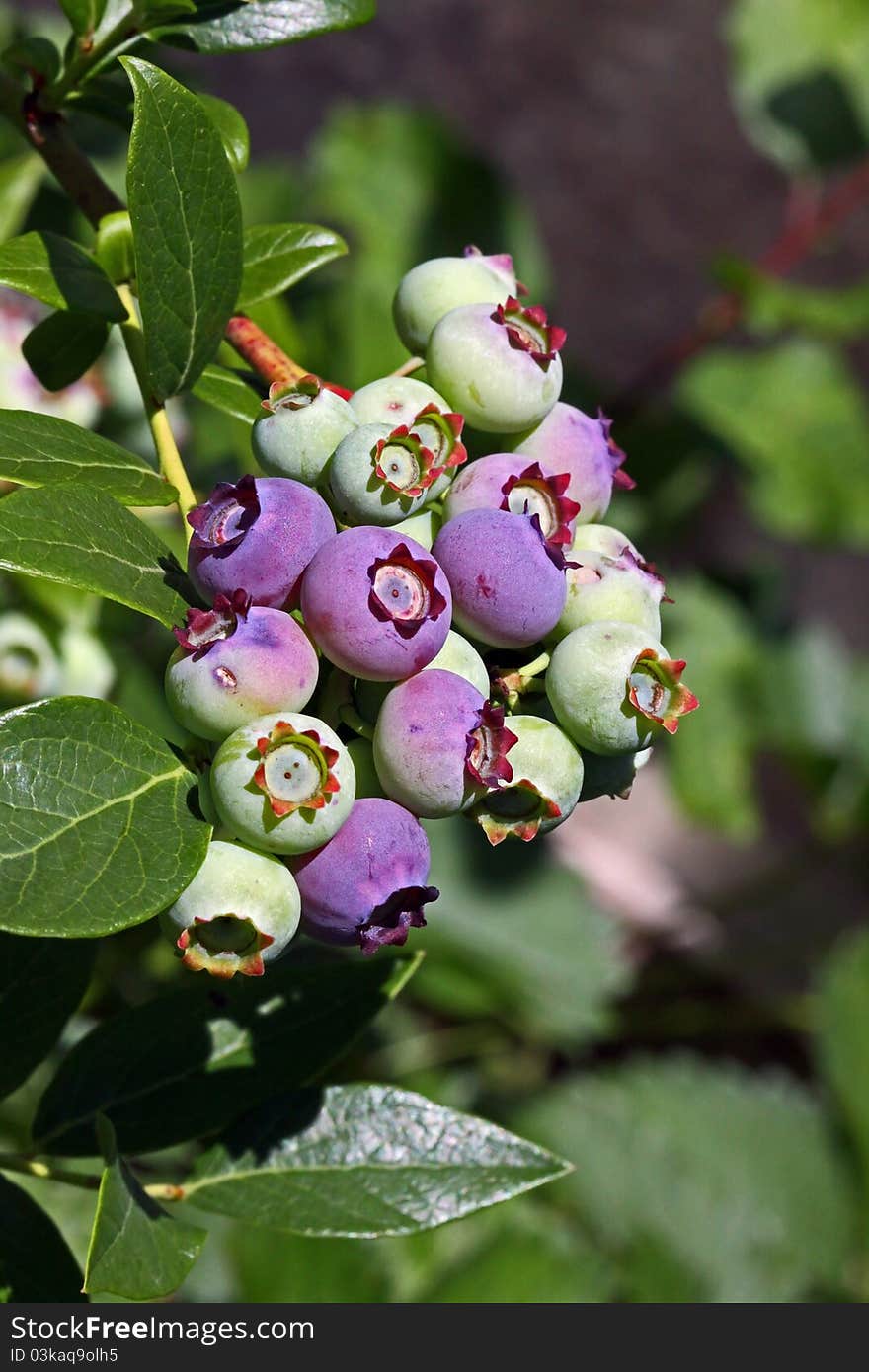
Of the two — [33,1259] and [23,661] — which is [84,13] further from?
[33,1259]

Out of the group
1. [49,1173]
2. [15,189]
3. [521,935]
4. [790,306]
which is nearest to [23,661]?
[15,189]

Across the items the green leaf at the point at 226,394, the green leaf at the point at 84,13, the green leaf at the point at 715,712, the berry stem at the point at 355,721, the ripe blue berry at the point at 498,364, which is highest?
the green leaf at the point at 84,13

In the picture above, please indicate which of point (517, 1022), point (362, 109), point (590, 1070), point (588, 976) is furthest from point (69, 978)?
point (590, 1070)

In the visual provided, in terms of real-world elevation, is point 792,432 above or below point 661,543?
above

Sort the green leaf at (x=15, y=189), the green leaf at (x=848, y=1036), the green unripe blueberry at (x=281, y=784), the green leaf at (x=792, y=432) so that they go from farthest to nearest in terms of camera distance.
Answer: the green leaf at (x=848, y=1036) → the green leaf at (x=792, y=432) → the green leaf at (x=15, y=189) → the green unripe blueberry at (x=281, y=784)

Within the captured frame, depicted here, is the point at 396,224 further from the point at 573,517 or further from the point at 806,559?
the point at 573,517

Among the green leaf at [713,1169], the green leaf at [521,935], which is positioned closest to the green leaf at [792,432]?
the green leaf at [521,935]

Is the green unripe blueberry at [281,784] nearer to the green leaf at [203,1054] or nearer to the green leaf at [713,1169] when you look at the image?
the green leaf at [203,1054]
